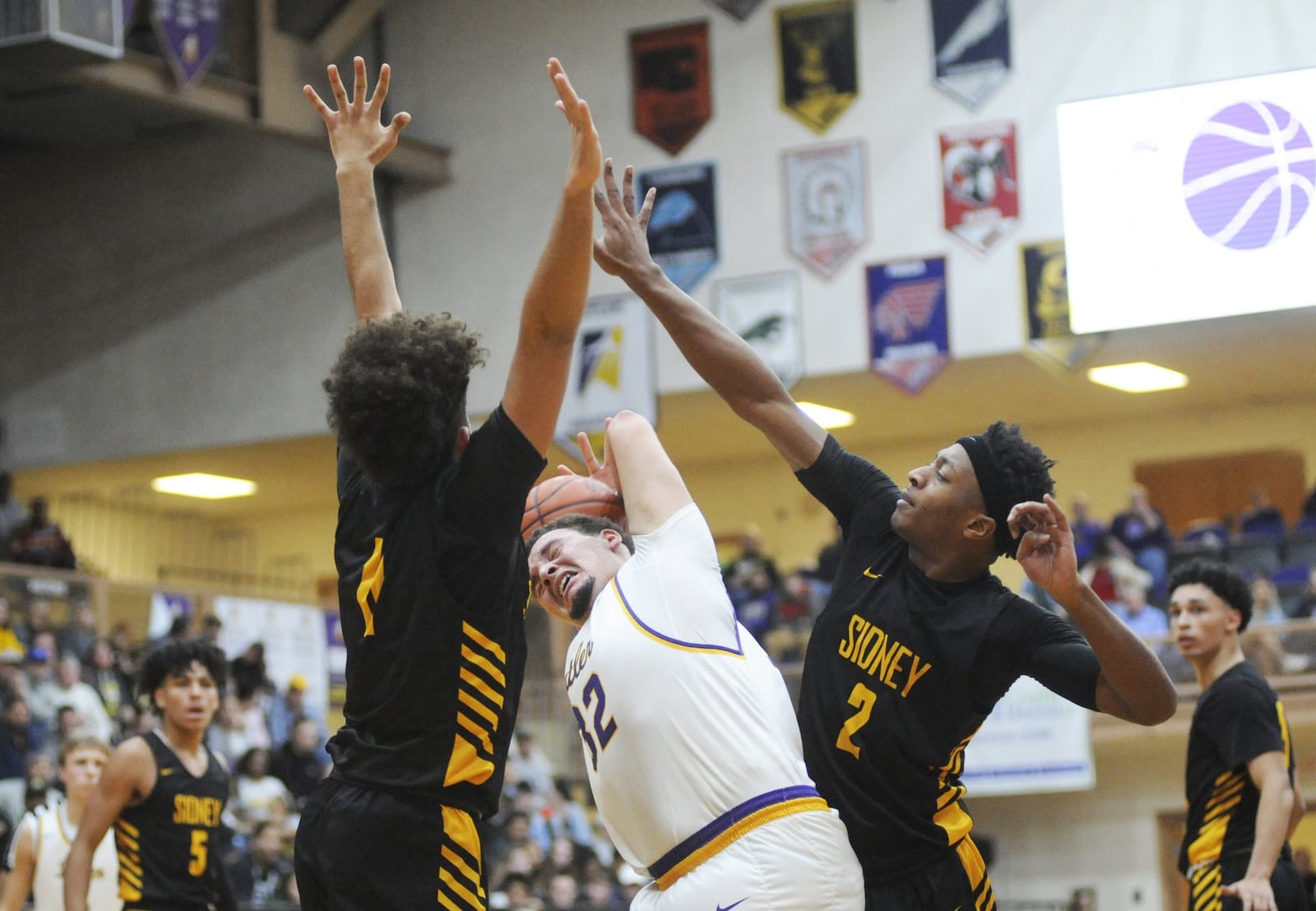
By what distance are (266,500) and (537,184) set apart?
6.94 m

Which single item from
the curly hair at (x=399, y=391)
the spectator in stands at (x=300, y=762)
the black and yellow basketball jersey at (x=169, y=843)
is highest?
the curly hair at (x=399, y=391)

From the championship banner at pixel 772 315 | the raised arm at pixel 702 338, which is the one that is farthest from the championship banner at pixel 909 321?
the raised arm at pixel 702 338

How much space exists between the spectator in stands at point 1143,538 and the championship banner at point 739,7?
6320mm

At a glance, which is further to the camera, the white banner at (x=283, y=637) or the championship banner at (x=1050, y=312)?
the white banner at (x=283, y=637)

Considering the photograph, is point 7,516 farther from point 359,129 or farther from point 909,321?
point 359,129

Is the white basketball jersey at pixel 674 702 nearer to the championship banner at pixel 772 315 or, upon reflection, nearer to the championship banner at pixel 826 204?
the championship banner at pixel 772 315

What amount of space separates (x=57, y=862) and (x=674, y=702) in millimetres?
6225

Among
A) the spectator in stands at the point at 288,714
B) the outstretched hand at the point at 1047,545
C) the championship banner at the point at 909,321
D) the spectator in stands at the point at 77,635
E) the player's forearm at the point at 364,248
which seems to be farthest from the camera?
the championship banner at the point at 909,321

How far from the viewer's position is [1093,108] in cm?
1577

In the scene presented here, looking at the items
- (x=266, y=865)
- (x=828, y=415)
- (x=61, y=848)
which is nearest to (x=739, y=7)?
(x=828, y=415)

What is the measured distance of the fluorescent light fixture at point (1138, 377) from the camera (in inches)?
708

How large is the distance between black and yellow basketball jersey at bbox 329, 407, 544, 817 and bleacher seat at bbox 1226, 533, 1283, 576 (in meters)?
14.0

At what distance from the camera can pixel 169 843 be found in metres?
6.45

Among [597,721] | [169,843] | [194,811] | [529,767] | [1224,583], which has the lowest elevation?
[529,767]
